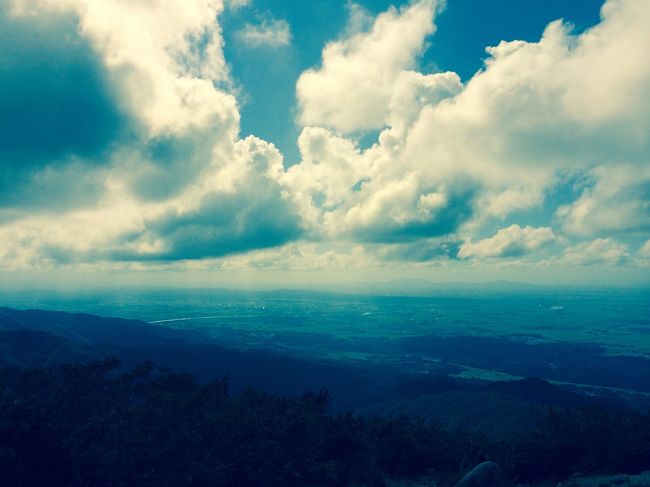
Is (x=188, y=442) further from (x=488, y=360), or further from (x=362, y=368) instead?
(x=488, y=360)

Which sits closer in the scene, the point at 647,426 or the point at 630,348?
the point at 647,426

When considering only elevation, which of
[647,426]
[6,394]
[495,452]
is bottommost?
[495,452]

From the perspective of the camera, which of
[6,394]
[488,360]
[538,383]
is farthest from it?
[488,360]

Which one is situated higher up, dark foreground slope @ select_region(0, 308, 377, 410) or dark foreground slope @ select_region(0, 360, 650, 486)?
dark foreground slope @ select_region(0, 360, 650, 486)

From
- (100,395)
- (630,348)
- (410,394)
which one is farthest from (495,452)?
(630,348)

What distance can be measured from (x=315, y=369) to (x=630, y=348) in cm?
15845

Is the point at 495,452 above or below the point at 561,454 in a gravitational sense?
below

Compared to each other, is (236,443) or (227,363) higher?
(236,443)

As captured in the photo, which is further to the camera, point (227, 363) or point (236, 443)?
point (227, 363)

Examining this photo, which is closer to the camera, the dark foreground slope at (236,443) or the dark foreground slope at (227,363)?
the dark foreground slope at (236,443)

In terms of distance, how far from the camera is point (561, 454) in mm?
21453

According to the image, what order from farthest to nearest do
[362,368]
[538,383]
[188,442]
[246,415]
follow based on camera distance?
[362,368] → [538,383] → [246,415] → [188,442]

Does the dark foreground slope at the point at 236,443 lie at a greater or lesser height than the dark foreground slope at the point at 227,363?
greater

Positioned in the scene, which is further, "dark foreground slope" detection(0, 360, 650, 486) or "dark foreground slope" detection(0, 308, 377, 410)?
"dark foreground slope" detection(0, 308, 377, 410)
